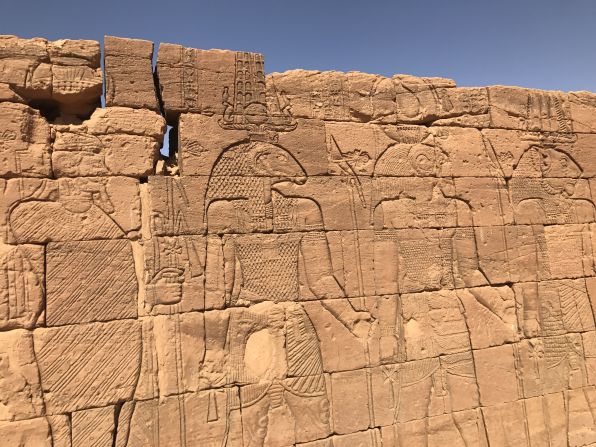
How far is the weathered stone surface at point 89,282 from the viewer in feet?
12.2

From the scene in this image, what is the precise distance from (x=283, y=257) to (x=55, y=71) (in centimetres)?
251

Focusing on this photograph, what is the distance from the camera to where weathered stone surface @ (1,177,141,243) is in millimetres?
3691

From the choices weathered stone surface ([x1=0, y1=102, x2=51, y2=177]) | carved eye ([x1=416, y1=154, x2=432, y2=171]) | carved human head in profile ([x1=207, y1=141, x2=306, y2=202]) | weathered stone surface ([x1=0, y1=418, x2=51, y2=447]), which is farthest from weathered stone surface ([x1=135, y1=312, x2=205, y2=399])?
carved eye ([x1=416, y1=154, x2=432, y2=171])

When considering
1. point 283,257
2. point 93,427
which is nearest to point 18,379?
point 93,427

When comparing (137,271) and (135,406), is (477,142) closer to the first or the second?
(137,271)

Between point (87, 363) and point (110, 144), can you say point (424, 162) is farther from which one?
point (87, 363)

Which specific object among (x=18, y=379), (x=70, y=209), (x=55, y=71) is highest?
(x=55, y=71)

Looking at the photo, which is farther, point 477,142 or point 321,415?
point 477,142

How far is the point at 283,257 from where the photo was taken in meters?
4.28

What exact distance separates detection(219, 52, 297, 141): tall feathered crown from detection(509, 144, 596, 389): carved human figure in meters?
2.62

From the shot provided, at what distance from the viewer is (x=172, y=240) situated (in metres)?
4.00

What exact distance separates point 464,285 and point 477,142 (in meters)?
1.53

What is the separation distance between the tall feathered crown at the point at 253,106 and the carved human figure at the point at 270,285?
166 millimetres

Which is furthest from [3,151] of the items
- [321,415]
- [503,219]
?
[503,219]
